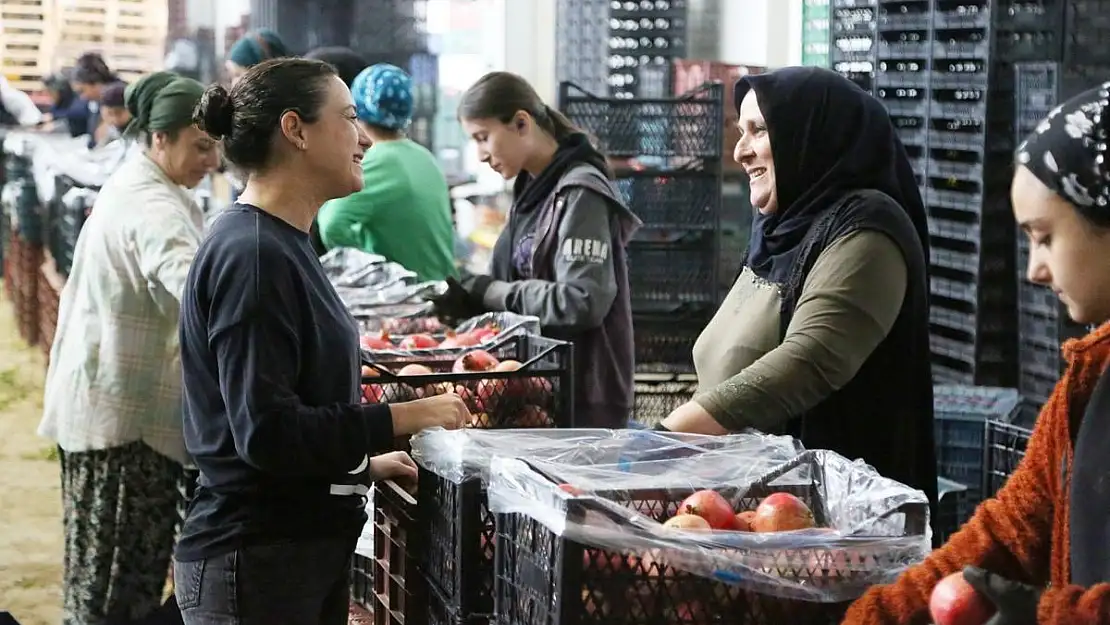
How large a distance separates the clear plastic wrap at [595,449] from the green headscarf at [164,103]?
4.97 feet

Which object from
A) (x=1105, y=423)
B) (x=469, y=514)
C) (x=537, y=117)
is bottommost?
(x=469, y=514)

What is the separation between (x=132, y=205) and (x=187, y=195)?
0.17 meters

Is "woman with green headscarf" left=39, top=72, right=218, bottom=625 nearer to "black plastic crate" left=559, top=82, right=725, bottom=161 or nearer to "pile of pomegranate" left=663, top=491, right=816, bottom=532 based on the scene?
"pile of pomegranate" left=663, top=491, right=816, bottom=532

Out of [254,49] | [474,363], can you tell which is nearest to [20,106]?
[254,49]

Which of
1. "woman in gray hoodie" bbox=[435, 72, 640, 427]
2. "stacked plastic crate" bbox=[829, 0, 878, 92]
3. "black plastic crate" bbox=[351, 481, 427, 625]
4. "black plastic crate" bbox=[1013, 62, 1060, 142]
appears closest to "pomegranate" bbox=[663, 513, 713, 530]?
"black plastic crate" bbox=[351, 481, 427, 625]

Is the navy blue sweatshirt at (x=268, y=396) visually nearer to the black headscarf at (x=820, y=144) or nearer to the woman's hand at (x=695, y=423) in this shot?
the woman's hand at (x=695, y=423)

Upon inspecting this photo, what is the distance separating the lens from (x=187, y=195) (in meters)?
3.24

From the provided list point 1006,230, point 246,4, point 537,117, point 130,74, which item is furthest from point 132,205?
point 130,74

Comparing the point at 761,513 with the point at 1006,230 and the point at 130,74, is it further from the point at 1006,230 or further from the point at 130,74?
the point at 130,74

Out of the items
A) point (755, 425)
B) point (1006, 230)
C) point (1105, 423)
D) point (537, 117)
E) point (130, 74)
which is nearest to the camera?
point (1105, 423)

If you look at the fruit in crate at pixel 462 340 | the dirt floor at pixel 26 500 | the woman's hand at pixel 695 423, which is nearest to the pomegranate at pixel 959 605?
the woman's hand at pixel 695 423

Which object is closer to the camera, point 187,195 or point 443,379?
point 443,379

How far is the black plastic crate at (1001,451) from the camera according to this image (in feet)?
8.91

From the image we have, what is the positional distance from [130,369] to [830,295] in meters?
1.77
